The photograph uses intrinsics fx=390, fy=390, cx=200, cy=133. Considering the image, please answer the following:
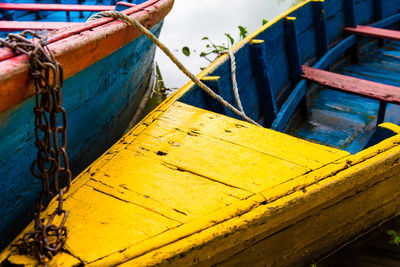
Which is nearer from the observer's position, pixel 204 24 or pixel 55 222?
pixel 55 222

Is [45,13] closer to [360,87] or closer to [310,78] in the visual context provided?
[310,78]

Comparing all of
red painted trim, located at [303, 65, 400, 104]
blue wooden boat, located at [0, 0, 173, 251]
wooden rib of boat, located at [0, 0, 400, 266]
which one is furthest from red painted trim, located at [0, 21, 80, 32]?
red painted trim, located at [303, 65, 400, 104]

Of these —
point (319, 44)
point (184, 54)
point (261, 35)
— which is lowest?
point (184, 54)

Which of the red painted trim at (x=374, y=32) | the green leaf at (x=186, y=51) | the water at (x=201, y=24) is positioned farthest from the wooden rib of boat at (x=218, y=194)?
the green leaf at (x=186, y=51)

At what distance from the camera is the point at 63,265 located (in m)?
1.13

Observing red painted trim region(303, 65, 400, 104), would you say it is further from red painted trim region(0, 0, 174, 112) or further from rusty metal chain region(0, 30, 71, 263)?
rusty metal chain region(0, 30, 71, 263)

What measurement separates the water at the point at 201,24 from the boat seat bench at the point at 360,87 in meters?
2.23

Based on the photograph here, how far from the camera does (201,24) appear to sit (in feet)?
26.1

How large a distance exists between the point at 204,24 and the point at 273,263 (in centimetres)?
695

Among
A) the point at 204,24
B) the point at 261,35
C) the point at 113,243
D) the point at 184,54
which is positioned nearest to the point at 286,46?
the point at 261,35

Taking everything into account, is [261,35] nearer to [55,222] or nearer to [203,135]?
[203,135]

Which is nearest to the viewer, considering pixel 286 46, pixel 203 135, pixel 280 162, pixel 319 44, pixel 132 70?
pixel 280 162

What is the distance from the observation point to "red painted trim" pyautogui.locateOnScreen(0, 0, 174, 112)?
50.1 inches

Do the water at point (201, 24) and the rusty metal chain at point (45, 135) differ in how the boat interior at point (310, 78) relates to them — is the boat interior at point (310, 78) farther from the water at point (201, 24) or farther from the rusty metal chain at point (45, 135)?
the water at point (201, 24)
